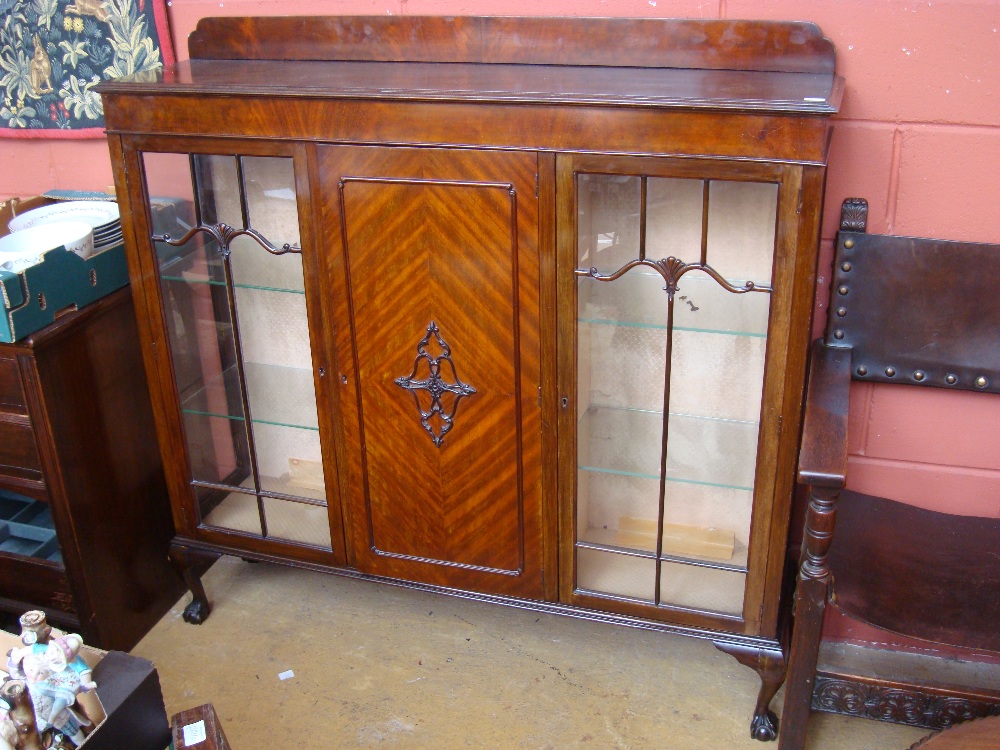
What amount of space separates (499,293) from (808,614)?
879 mm

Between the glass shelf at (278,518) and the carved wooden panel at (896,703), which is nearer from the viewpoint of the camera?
the carved wooden panel at (896,703)

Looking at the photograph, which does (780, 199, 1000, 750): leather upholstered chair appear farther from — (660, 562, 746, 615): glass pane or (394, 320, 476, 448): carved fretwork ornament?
(394, 320, 476, 448): carved fretwork ornament

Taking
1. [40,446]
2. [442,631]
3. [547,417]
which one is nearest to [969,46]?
[547,417]

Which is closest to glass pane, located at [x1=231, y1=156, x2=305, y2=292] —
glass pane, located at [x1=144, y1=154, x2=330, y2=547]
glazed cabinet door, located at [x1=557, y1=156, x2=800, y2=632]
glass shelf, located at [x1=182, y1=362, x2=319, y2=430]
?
glass pane, located at [x1=144, y1=154, x2=330, y2=547]

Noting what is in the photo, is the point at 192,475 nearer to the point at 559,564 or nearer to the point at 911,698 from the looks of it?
the point at 559,564

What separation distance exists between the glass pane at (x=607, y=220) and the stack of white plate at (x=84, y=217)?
114cm

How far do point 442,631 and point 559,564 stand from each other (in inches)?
20.1

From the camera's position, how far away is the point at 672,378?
78.3 inches

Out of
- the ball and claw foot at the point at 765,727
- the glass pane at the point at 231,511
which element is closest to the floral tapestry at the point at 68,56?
the glass pane at the point at 231,511

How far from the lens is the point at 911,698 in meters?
2.07

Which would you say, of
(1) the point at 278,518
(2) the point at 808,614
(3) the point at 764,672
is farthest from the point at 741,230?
(1) the point at 278,518

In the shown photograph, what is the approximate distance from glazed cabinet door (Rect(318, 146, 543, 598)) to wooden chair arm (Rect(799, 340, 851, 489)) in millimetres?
555

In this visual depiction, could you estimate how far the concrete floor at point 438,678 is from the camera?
7.27 feet

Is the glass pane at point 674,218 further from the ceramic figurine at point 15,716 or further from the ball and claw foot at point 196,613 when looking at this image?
the ball and claw foot at point 196,613
